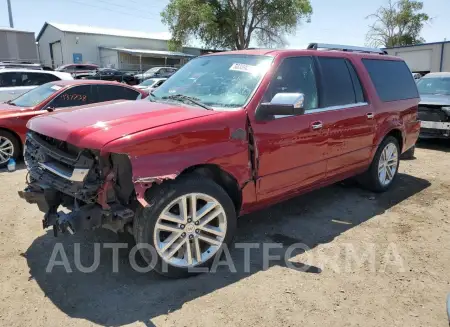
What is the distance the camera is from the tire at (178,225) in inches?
115

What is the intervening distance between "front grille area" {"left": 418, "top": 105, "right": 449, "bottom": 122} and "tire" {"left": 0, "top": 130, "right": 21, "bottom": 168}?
8.36 metres

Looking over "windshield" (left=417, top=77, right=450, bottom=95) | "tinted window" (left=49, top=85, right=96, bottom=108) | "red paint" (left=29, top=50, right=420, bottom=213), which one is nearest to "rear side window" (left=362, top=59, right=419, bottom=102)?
"red paint" (left=29, top=50, right=420, bottom=213)

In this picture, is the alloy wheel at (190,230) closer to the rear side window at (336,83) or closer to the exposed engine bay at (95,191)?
the exposed engine bay at (95,191)

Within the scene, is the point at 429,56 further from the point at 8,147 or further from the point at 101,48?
the point at 101,48

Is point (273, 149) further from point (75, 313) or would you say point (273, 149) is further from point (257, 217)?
point (75, 313)

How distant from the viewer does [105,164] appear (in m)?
2.87

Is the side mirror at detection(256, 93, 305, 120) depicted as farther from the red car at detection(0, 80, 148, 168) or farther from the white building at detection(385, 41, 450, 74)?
the white building at detection(385, 41, 450, 74)

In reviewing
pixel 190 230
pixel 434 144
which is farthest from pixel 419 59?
pixel 190 230

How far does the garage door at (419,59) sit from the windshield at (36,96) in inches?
955

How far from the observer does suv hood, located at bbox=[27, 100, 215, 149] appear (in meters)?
2.83

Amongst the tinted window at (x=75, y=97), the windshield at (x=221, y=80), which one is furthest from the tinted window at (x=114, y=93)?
the windshield at (x=221, y=80)

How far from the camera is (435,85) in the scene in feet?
32.8

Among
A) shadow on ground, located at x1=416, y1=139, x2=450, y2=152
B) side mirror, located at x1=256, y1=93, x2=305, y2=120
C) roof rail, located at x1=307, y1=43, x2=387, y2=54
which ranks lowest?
shadow on ground, located at x1=416, y1=139, x2=450, y2=152

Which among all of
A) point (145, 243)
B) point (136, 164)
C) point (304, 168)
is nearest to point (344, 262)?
point (304, 168)
